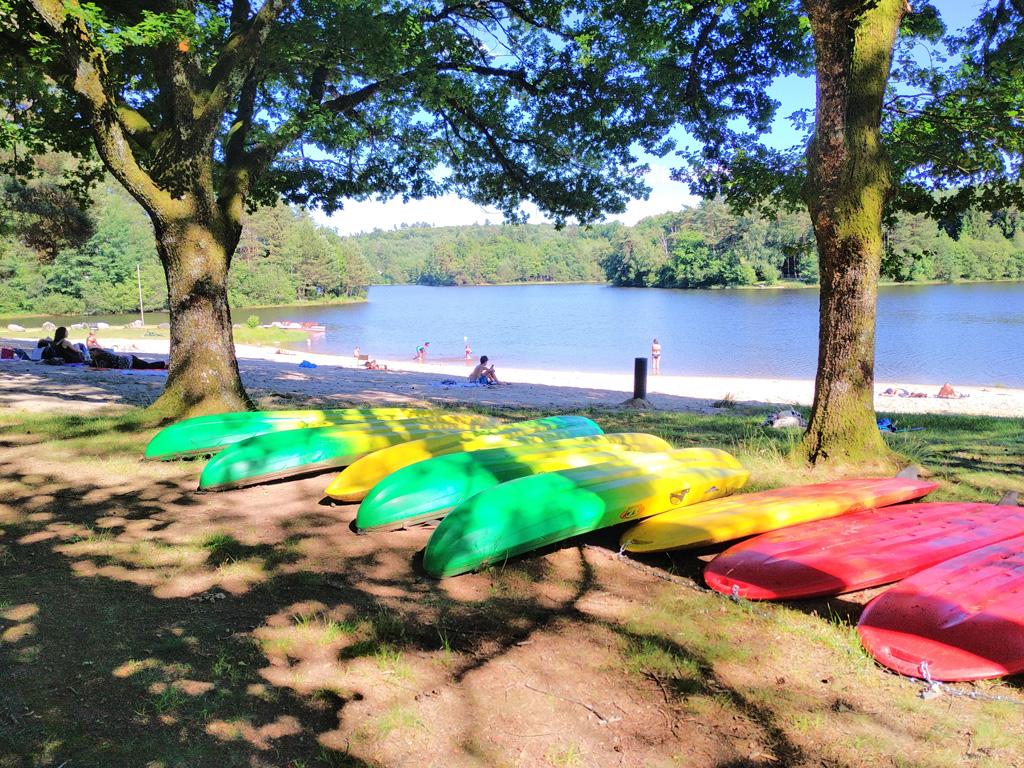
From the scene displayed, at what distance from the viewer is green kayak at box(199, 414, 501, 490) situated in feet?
17.9

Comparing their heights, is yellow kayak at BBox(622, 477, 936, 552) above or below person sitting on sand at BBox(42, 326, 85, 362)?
below

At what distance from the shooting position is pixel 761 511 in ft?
14.7

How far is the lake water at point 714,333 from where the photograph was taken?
31719mm

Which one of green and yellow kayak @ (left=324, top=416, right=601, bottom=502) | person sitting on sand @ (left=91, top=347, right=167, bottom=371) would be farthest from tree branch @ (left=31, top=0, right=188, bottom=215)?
person sitting on sand @ (left=91, top=347, right=167, bottom=371)

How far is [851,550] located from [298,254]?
289ft

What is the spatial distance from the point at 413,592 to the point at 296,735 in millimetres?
1258

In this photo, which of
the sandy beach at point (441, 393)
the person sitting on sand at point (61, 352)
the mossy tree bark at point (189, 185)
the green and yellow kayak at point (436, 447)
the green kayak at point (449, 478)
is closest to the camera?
the green kayak at point (449, 478)

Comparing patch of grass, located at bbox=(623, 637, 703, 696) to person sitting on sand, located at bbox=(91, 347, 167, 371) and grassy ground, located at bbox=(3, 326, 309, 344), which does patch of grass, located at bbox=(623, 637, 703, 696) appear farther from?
grassy ground, located at bbox=(3, 326, 309, 344)

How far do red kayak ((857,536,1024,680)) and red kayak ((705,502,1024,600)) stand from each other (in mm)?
262

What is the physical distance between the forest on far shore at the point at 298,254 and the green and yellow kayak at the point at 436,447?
3.77 m

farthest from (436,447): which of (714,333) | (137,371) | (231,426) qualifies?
(714,333)

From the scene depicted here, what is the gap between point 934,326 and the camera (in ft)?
146

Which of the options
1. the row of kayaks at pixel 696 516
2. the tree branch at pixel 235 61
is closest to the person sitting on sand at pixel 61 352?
the tree branch at pixel 235 61

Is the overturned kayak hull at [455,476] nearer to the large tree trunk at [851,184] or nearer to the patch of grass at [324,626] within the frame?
the patch of grass at [324,626]
